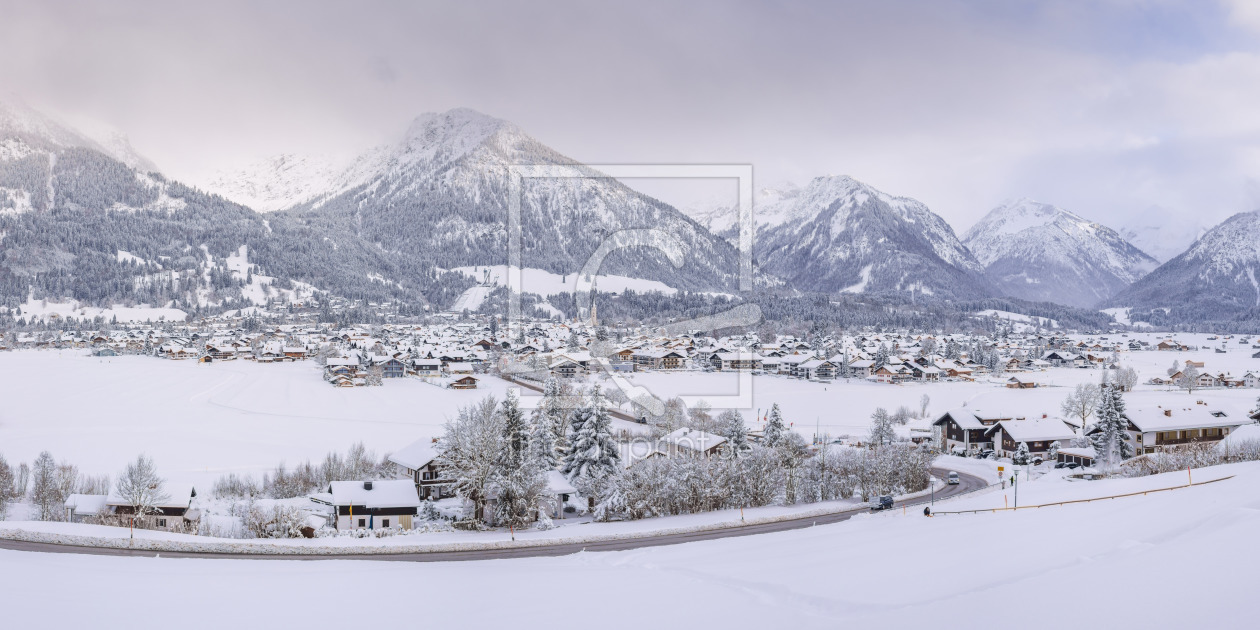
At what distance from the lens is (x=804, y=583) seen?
33.3 ft

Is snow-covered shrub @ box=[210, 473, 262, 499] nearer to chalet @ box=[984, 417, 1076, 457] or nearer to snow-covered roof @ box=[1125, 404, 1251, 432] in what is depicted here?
chalet @ box=[984, 417, 1076, 457]

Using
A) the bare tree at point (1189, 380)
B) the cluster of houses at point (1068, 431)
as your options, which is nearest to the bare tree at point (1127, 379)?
the bare tree at point (1189, 380)

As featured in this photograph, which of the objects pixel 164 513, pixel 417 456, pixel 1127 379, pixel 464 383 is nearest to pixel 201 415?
pixel 464 383

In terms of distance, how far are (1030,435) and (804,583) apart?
28.3 m

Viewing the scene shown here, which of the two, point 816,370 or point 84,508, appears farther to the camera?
point 816,370

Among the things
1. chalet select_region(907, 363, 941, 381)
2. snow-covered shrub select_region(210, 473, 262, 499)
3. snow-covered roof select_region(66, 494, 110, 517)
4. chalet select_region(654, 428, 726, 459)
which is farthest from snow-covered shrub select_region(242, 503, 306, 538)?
chalet select_region(907, 363, 941, 381)

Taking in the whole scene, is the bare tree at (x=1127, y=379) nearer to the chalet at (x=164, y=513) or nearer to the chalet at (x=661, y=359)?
the chalet at (x=661, y=359)

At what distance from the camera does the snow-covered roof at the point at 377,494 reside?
21.7 meters

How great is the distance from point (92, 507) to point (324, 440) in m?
12.2

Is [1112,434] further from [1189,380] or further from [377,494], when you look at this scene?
[1189,380]

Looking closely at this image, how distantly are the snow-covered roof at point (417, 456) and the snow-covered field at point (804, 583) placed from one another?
33.6ft

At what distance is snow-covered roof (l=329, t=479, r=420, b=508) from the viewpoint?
21.7m

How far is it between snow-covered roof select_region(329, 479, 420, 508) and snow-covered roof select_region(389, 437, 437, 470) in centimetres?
197

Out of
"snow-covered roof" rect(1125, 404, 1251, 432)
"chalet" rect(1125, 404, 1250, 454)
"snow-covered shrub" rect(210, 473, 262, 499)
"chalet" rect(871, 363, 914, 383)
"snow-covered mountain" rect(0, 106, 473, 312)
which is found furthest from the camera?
"snow-covered mountain" rect(0, 106, 473, 312)
